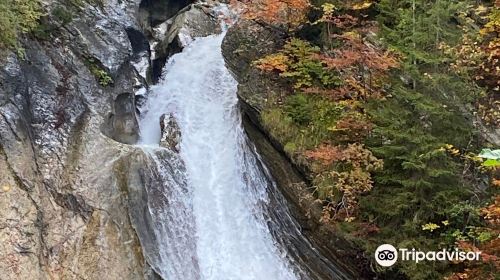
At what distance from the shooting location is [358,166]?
9.88 meters

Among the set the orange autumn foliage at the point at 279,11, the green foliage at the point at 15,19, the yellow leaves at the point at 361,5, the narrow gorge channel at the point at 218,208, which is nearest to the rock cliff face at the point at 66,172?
the green foliage at the point at 15,19

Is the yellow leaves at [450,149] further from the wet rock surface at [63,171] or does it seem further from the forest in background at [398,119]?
the wet rock surface at [63,171]

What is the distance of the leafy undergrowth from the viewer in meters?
8.98

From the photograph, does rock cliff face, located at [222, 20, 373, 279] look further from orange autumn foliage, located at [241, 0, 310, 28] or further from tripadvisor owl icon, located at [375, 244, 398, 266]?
tripadvisor owl icon, located at [375, 244, 398, 266]

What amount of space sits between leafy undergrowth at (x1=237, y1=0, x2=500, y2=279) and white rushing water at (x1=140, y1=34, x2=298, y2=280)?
1444 mm

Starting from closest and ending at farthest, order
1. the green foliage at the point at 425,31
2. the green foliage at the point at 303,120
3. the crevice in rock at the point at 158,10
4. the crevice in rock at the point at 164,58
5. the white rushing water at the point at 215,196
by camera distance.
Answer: the green foliage at the point at 425,31
the white rushing water at the point at 215,196
the green foliage at the point at 303,120
the crevice in rock at the point at 164,58
the crevice in rock at the point at 158,10

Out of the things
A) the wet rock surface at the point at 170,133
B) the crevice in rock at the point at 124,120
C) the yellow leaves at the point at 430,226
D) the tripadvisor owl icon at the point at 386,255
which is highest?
the crevice in rock at the point at 124,120

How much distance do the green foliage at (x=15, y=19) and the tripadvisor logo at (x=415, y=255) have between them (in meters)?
8.69

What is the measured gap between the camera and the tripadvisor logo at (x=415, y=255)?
856 cm

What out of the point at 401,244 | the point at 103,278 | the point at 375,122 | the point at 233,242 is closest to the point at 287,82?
the point at 375,122

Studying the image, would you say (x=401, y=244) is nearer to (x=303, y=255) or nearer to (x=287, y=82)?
(x=303, y=255)

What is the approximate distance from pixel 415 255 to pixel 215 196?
15.5 ft

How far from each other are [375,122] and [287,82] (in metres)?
2.82

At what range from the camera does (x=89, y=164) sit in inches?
401
